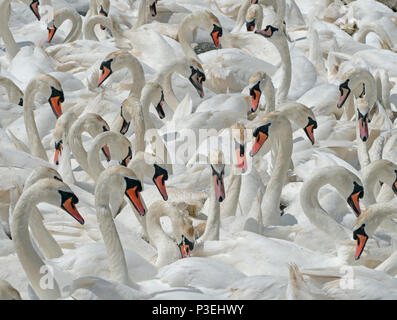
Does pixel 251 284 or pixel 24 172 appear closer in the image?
pixel 251 284

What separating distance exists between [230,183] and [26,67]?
346 cm

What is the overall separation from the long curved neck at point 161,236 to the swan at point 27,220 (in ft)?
2.46

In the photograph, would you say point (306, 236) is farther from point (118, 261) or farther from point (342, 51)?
→ point (342, 51)

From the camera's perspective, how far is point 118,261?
19.4 ft

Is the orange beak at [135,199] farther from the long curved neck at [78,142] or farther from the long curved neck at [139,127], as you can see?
the long curved neck at [139,127]

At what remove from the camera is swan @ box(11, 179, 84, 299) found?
5.70 metres

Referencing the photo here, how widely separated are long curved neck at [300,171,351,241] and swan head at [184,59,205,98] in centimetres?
236

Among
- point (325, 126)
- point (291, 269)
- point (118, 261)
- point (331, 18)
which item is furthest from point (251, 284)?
point (331, 18)

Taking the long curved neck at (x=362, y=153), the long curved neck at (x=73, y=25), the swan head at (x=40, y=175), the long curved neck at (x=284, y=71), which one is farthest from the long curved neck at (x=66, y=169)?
the long curved neck at (x=73, y=25)

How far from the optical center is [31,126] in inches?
326

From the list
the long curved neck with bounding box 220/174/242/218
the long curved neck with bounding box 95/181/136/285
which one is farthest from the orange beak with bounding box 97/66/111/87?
the long curved neck with bounding box 95/181/136/285

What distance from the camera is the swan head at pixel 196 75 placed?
359 inches

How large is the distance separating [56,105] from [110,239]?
103 inches

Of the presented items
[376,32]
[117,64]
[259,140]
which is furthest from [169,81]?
[376,32]
